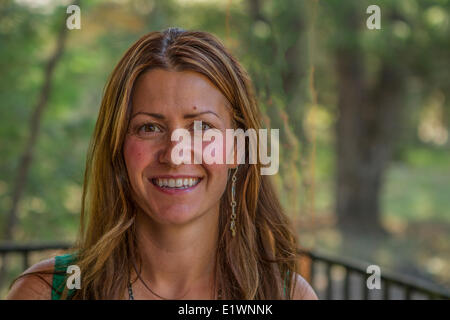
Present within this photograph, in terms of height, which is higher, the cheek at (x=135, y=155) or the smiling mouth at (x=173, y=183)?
the cheek at (x=135, y=155)

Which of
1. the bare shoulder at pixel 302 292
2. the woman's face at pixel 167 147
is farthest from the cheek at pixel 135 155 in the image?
the bare shoulder at pixel 302 292

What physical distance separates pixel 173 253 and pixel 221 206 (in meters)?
0.18

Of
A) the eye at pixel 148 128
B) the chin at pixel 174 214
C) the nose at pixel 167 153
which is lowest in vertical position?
the chin at pixel 174 214

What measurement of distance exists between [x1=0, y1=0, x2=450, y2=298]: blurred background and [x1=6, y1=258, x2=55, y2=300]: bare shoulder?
928 mm

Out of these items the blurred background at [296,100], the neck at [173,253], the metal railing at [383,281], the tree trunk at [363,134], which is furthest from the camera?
the tree trunk at [363,134]

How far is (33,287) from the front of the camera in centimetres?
119

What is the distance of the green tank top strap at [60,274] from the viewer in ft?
3.92

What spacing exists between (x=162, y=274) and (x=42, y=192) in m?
4.01

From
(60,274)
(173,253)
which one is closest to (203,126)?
(173,253)

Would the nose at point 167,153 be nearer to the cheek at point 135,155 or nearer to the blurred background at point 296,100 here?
the cheek at point 135,155

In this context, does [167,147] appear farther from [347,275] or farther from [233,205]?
[347,275]

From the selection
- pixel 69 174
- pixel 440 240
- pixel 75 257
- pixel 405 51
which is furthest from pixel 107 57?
pixel 440 240

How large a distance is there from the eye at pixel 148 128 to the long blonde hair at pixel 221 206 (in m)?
0.04

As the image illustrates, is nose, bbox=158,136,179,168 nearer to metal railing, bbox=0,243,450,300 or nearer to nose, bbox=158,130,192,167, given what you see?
nose, bbox=158,130,192,167
